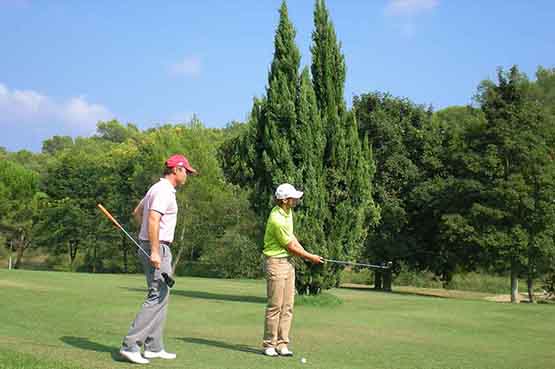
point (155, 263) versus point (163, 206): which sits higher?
point (163, 206)

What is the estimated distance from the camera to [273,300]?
941 centimetres

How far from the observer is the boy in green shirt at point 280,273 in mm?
9406

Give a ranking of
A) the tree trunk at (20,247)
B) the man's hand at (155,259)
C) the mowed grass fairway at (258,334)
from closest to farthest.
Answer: the man's hand at (155,259), the mowed grass fairway at (258,334), the tree trunk at (20,247)

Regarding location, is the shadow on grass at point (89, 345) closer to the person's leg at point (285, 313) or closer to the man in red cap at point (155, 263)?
the man in red cap at point (155, 263)

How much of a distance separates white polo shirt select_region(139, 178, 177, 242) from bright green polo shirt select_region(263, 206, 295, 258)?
1.57 m

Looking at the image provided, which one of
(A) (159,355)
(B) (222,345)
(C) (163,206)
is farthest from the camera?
(B) (222,345)

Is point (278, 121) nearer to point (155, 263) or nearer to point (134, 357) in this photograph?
point (155, 263)

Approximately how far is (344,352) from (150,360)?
3379 mm

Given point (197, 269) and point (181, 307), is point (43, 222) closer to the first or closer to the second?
point (197, 269)

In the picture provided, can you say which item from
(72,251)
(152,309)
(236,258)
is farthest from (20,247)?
(152,309)

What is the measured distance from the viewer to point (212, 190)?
54.7 metres

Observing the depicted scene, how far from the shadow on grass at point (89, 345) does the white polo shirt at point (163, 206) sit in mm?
1475

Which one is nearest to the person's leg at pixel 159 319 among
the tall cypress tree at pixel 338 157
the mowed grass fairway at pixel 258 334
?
the mowed grass fairway at pixel 258 334

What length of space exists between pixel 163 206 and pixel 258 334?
495 centimetres
